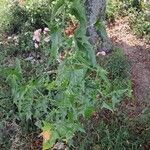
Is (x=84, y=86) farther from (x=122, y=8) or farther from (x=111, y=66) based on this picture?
(x=122, y=8)

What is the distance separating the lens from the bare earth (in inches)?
275

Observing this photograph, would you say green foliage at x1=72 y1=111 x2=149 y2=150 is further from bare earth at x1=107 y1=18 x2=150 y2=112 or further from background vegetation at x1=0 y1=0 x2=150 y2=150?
bare earth at x1=107 y1=18 x2=150 y2=112

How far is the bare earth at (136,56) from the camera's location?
698 cm

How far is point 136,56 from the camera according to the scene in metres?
8.02

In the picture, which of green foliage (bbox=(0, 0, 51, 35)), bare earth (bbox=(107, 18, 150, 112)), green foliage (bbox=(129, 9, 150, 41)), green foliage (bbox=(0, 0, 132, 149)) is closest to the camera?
green foliage (bbox=(0, 0, 132, 149))

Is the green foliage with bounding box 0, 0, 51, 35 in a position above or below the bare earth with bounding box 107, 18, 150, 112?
above

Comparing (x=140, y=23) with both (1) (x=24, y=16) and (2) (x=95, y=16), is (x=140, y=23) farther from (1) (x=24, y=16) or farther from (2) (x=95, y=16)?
(1) (x=24, y=16)

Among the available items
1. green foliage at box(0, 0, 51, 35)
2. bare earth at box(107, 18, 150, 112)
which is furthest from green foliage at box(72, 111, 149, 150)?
green foliage at box(0, 0, 51, 35)

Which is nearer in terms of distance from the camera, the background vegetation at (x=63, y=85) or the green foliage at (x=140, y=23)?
the background vegetation at (x=63, y=85)

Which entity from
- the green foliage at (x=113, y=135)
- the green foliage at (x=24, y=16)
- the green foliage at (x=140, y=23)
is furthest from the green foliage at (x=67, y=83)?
the green foliage at (x=140, y=23)

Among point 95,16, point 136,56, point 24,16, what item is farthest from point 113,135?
point 24,16

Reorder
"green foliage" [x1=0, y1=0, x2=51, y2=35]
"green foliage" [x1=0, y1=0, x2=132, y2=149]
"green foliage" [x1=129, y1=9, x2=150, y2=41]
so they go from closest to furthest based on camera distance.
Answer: "green foliage" [x1=0, y1=0, x2=132, y2=149] < "green foliage" [x1=0, y1=0, x2=51, y2=35] < "green foliage" [x1=129, y1=9, x2=150, y2=41]

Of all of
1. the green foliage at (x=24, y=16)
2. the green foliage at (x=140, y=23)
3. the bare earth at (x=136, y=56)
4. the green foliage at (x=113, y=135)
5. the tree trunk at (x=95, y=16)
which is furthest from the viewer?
the green foliage at (x=140, y=23)

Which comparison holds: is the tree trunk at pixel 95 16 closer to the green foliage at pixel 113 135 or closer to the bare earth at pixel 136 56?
the bare earth at pixel 136 56
